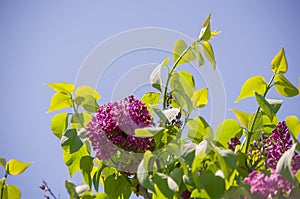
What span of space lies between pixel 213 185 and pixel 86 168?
1.20ft

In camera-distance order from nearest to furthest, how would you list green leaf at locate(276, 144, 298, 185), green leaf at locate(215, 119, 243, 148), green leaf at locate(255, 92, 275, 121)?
green leaf at locate(276, 144, 298, 185) → green leaf at locate(255, 92, 275, 121) → green leaf at locate(215, 119, 243, 148)

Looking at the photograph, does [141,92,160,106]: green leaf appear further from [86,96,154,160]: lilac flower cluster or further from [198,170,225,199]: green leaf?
[198,170,225,199]: green leaf

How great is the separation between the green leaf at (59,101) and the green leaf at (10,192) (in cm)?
21

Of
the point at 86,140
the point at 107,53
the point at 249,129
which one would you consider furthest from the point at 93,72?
the point at 249,129

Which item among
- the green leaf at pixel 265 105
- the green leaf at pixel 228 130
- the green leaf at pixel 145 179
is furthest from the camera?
the green leaf at pixel 228 130

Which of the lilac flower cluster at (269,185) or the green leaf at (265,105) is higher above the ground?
the green leaf at (265,105)

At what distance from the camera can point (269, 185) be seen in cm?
73

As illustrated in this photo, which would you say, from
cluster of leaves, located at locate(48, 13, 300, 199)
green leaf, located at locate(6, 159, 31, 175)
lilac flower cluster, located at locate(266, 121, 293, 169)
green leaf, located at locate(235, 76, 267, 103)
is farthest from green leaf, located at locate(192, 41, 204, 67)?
green leaf, located at locate(6, 159, 31, 175)

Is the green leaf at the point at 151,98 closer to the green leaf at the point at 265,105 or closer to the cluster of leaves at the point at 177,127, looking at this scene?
the cluster of leaves at the point at 177,127

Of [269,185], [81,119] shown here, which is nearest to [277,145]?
[269,185]

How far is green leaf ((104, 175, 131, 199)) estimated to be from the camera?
102 cm

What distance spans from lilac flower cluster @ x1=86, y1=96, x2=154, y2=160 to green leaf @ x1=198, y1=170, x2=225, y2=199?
22 centimetres

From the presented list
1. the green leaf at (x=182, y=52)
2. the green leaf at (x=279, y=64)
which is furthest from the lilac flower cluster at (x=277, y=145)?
the green leaf at (x=182, y=52)

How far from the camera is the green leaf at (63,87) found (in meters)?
1.07
